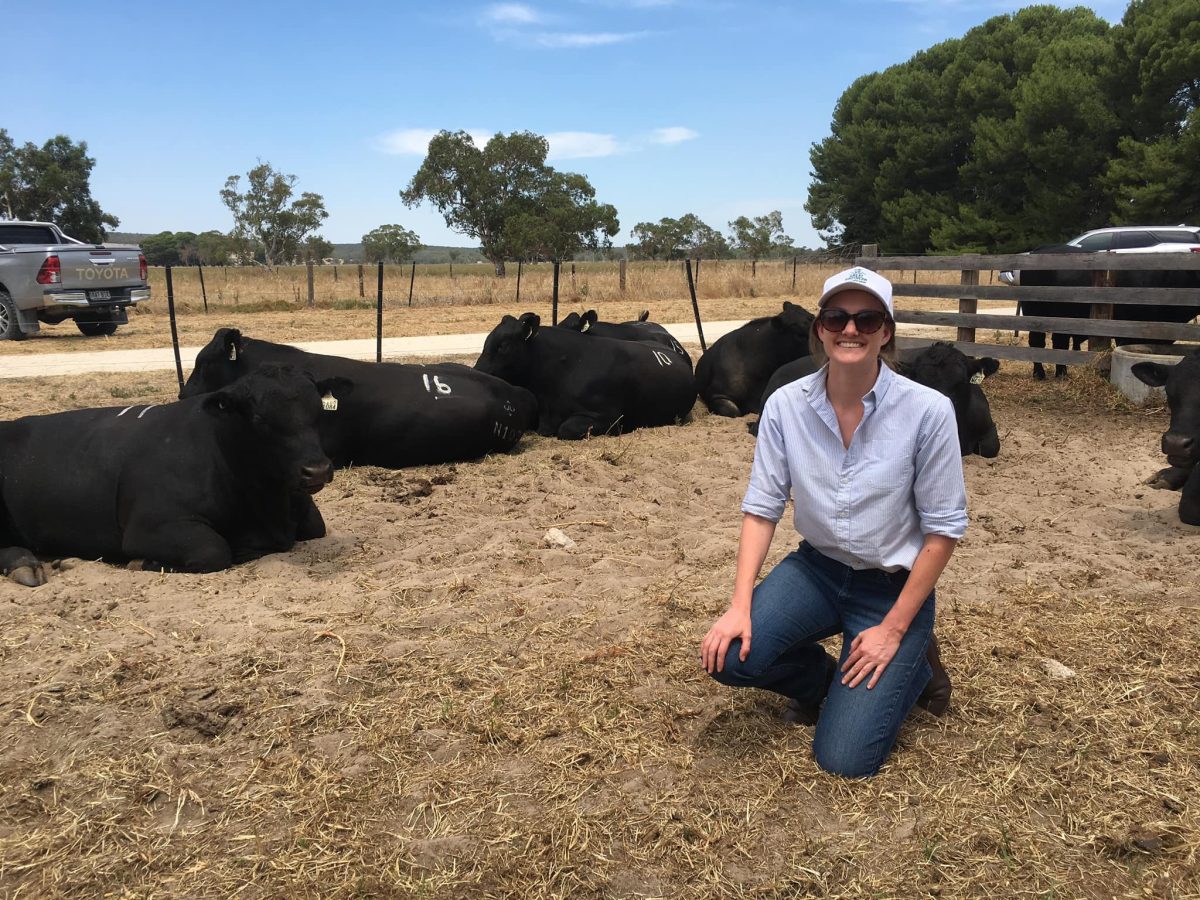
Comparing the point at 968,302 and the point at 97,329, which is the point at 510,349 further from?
the point at 97,329

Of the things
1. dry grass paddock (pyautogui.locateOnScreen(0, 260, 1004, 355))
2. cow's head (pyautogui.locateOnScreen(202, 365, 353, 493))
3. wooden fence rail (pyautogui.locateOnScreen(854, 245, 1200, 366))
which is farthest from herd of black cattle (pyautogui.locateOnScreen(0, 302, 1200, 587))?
dry grass paddock (pyautogui.locateOnScreen(0, 260, 1004, 355))

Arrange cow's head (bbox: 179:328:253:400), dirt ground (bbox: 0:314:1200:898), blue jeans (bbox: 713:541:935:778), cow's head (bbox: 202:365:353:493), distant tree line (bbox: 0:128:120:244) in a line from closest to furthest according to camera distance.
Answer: dirt ground (bbox: 0:314:1200:898), blue jeans (bbox: 713:541:935:778), cow's head (bbox: 202:365:353:493), cow's head (bbox: 179:328:253:400), distant tree line (bbox: 0:128:120:244)

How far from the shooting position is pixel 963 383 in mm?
7680

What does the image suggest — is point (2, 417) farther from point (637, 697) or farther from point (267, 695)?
point (637, 697)

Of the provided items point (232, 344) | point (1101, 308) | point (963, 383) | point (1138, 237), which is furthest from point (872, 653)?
point (1138, 237)

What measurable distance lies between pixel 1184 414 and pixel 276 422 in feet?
18.1

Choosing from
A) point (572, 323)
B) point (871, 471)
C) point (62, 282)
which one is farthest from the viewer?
point (62, 282)

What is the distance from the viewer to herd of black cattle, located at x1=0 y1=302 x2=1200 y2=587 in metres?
5.24

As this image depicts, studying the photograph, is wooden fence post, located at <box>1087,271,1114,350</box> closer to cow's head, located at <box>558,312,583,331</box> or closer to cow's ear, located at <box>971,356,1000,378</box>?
cow's ear, located at <box>971,356,1000,378</box>

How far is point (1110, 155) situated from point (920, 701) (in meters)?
39.5

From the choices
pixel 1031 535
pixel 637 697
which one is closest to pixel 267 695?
pixel 637 697

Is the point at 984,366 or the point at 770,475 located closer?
the point at 770,475

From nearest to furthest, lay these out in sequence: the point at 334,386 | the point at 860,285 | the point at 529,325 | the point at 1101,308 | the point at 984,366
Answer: the point at 860,285, the point at 334,386, the point at 984,366, the point at 529,325, the point at 1101,308

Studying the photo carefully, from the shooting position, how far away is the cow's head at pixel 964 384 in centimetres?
757
